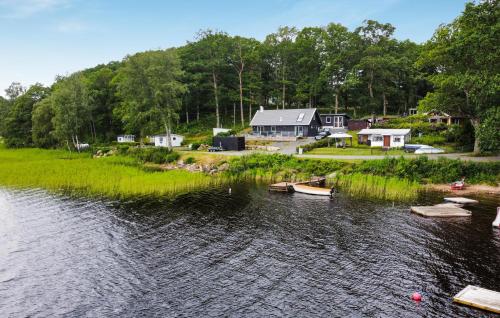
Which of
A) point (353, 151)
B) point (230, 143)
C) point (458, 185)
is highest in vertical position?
point (230, 143)

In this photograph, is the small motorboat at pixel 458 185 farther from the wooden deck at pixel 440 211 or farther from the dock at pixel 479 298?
the dock at pixel 479 298

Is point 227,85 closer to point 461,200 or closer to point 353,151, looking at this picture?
point 353,151

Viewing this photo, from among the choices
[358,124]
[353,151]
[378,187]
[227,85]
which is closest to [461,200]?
[378,187]

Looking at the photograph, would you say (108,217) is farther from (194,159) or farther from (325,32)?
(325,32)

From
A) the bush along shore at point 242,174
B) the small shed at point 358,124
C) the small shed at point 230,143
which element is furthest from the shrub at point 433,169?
the small shed at point 358,124

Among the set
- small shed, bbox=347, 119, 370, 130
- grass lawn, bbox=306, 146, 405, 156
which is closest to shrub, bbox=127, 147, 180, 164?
grass lawn, bbox=306, 146, 405, 156

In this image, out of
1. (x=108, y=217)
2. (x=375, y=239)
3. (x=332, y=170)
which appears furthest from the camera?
(x=332, y=170)

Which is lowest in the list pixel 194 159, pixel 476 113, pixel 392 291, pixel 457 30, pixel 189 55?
pixel 392 291

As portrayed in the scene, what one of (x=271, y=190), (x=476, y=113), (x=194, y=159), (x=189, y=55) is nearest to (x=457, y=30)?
(x=476, y=113)
